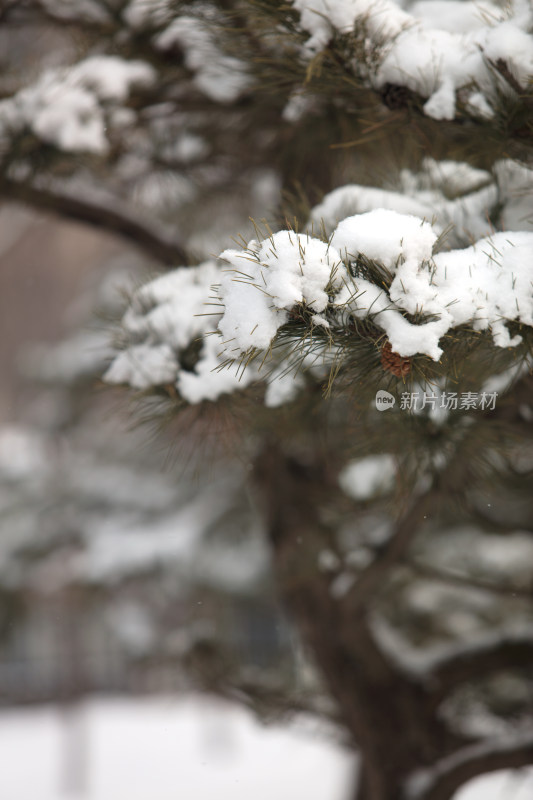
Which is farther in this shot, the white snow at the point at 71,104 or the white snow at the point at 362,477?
the white snow at the point at 362,477

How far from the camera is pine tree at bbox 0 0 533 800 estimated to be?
2.12 ft

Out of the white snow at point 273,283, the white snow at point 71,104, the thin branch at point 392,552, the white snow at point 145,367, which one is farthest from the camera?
the thin branch at point 392,552

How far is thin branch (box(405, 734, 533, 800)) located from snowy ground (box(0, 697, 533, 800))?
3512mm

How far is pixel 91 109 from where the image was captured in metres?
Answer: 1.20

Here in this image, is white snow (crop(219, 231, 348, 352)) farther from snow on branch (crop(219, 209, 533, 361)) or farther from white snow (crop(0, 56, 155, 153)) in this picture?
white snow (crop(0, 56, 155, 153))

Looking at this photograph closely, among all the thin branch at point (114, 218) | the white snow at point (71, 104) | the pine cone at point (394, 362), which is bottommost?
the thin branch at point (114, 218)

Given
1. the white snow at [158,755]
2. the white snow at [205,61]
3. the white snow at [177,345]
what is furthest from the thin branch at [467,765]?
the white snow at [158,755]

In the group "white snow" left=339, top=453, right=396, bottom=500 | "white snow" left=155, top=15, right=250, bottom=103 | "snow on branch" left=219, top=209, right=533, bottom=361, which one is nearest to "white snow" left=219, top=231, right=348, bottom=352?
"snow on branch" left=219, top=209, right=533, bottom=361

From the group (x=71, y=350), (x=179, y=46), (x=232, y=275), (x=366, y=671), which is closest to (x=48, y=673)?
(x=71, y=350)

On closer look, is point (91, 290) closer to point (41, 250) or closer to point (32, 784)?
point (41, 250)

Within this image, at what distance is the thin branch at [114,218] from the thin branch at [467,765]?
47.2 inches

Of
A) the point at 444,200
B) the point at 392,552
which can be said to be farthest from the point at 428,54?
the point at 392,552

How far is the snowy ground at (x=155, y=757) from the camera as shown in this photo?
17.4 feet

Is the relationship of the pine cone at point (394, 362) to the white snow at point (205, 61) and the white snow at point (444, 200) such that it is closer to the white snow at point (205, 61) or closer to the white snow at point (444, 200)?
the white snow at point (444, 200)
